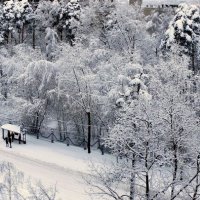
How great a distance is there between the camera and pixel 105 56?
38.4 m

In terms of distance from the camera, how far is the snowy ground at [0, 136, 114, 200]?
92.1 feet

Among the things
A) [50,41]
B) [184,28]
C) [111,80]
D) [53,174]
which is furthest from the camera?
[50,41]

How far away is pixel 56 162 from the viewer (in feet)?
103

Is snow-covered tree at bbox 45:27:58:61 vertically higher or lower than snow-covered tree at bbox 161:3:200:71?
lower

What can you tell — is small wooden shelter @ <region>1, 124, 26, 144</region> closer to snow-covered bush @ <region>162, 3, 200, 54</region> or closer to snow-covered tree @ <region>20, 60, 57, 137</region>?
snow-covered tree @ <region>20, 60, 57, 137</region>

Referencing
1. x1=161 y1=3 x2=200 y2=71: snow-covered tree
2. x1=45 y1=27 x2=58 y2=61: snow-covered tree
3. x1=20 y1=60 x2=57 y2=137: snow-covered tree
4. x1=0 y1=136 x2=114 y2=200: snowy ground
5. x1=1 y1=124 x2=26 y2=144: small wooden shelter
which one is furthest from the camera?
x1=45 y1=27 x2=58 y2=61: snow-covered tree

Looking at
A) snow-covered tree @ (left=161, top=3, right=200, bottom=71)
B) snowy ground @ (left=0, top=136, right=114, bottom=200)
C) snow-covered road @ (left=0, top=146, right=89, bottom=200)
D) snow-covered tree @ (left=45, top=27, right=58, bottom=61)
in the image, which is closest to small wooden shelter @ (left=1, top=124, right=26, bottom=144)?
snowy ground @ (left=0, top=136, right=114, bottom=200)

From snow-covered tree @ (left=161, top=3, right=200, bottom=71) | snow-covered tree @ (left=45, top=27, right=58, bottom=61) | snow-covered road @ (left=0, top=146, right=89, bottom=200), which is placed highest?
snow-covered tree @ (left=161, top=3, right=200, bottom=71)

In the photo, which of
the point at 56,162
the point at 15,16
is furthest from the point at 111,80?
the point at 15,16

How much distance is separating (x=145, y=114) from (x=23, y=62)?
62.7 ft

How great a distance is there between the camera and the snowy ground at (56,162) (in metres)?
28.1

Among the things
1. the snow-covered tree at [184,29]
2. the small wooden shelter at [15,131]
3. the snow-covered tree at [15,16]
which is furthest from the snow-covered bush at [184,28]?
the snow-covered tree at [15,16]

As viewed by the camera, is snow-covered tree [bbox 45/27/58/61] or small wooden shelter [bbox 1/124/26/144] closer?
small wooden shelter [bbox 1/124/26/144]

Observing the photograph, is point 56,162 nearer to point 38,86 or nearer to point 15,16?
point 38,86
